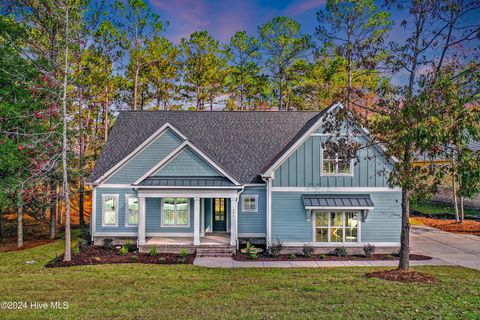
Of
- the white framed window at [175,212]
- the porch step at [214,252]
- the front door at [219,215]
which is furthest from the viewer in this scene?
the front door at [219,215]

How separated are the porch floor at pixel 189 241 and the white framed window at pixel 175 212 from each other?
759mm

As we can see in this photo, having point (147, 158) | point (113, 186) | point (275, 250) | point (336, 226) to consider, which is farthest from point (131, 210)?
point (336, 226)

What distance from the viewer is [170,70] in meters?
34.2

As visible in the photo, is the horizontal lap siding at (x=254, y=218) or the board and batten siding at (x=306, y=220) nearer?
the board and batten siding at (x=306, y=220)

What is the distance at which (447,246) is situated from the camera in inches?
681

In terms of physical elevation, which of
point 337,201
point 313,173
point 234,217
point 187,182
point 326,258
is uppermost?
point 313,173

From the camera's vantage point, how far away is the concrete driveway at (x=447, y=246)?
48.1 ft

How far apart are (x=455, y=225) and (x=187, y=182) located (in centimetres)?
1856

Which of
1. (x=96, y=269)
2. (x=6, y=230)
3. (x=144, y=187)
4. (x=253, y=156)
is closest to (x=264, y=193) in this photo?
(x=253, y=156)

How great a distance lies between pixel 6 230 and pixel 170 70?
64.3 ft

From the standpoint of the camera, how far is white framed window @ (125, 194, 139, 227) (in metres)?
17.7

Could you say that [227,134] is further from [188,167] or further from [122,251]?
[122,251]

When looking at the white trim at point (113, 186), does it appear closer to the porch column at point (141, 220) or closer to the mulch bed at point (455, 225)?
the porch column at point (141, 220)

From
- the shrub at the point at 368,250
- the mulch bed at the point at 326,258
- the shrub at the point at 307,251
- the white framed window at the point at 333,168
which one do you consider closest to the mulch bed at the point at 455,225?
the mulch bed at the point at 326,258
